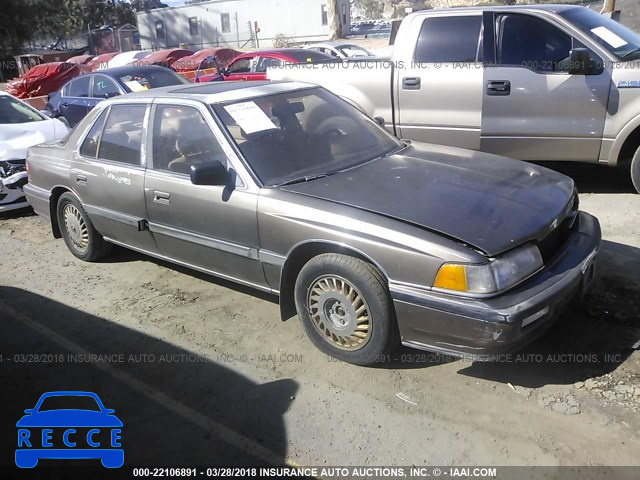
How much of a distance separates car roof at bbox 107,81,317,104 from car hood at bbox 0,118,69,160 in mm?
3230

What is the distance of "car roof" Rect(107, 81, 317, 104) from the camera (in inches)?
161

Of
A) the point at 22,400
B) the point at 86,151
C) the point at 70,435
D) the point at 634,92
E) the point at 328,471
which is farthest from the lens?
the point at 634,92

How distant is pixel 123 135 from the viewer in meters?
4.63

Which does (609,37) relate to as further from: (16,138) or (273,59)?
(273,59)

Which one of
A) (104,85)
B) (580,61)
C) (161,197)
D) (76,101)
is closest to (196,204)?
(161,197)

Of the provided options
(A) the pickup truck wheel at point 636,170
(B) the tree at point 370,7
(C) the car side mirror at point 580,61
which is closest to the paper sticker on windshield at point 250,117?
(C) the car side mirror at point 580,61

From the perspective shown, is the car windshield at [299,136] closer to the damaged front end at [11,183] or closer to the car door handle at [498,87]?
the car door handle at [498,87]

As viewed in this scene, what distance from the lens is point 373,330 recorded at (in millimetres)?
3195

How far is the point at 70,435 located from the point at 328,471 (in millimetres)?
1418

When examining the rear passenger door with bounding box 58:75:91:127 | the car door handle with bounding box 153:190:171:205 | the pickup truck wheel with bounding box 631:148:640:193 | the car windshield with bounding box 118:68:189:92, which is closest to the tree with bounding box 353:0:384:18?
the rear passenger door with bounding box 58:75:91:127

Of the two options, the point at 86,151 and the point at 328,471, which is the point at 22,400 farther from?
the point at 86,151

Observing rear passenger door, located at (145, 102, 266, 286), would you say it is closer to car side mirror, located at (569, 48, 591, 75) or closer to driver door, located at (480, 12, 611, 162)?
driver door, located at (480, 12, 611, 162)

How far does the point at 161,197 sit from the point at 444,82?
3.43m

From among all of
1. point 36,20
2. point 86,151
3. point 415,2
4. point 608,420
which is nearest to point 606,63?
point 608,420
